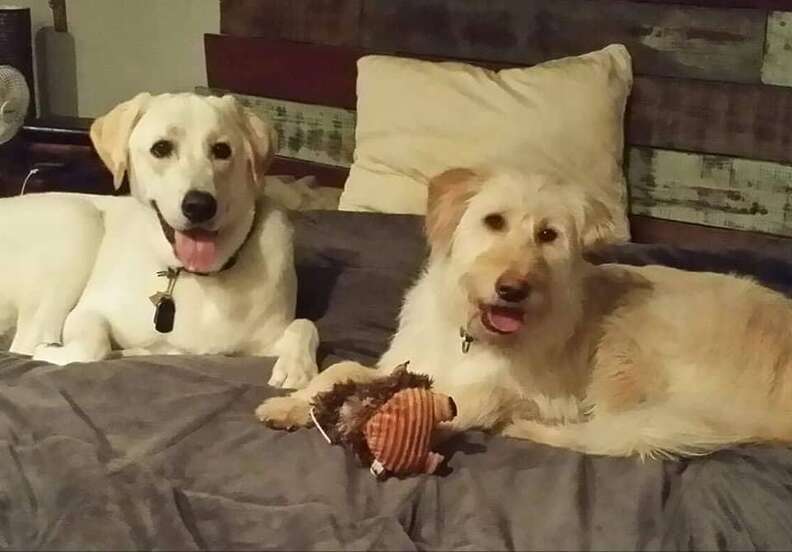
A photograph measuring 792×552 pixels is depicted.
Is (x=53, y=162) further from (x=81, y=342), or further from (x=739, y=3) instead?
(x=739, y=3)

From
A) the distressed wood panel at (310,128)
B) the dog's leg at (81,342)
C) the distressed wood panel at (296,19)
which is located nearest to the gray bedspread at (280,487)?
the dog's leg at (81,342)

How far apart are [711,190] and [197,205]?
1502 millimetres

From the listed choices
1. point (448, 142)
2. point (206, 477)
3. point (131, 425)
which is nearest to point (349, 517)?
point (206, 477)

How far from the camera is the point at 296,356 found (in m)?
2.10

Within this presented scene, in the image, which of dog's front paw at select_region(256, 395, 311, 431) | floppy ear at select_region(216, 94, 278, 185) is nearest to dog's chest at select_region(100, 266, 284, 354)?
floppy ear at select_region(216, 94, 278, 185)

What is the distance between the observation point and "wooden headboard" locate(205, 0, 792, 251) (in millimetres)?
2830

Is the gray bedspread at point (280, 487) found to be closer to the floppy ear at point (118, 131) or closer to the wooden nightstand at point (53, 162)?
the floppy ear at point (118, 131)

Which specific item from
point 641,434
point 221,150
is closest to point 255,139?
→ point 221,150

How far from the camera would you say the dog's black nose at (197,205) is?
6.86 ft

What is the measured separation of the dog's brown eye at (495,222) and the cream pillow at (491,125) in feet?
2.67

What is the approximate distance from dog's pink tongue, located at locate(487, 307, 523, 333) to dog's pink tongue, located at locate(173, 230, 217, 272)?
0.65 meters

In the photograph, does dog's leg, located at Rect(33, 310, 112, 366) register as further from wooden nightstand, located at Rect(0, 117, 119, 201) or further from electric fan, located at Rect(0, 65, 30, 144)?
electric fan, located at Rect(0, 65, 30, 144)

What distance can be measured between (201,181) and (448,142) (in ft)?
2.97

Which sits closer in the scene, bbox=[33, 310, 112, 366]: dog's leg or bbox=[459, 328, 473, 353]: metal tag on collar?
bbox=[459, 328, 473, 353]: metal tag on collar
